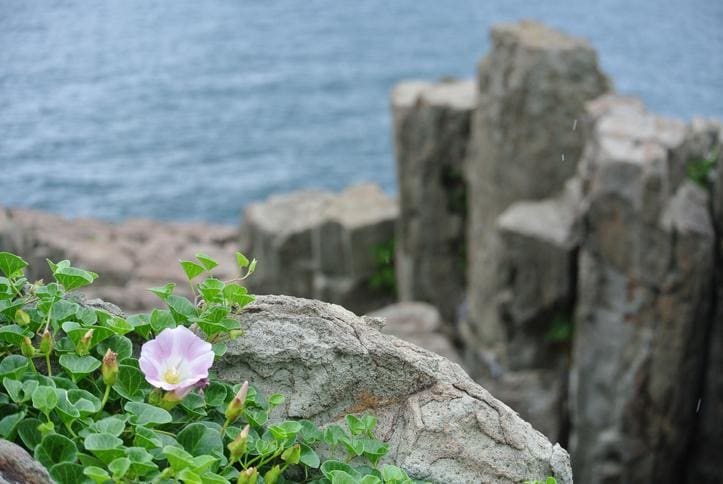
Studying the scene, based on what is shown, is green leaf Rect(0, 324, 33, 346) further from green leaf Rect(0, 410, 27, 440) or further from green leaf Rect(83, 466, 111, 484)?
green leaf Rect(83, 466, 111, 484)

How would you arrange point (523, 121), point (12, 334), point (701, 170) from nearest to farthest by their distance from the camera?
point (12, 334)
point (701, 170)
point (523, 121)

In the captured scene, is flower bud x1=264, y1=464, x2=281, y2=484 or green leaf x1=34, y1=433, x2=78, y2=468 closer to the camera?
green leaf x1=34, y1=433, x2=78, y2=468

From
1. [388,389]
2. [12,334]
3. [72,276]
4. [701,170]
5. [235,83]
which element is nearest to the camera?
[12,334]

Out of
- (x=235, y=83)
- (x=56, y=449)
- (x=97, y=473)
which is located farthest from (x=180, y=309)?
(x=235, y=83)

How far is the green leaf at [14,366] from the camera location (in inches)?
74.8

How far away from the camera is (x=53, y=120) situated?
2298cm

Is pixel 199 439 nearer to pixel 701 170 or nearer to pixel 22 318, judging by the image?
pixel 22 318

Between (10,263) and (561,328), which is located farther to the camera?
(561,328)

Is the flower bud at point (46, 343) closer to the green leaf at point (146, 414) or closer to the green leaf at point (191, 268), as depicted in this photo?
the green leaf at point (146, 414)

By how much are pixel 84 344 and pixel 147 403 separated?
18cm

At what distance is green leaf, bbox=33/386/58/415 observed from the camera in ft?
5.86

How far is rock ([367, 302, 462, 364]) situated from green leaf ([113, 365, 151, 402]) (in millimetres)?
9513

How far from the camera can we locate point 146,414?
186 centimetres

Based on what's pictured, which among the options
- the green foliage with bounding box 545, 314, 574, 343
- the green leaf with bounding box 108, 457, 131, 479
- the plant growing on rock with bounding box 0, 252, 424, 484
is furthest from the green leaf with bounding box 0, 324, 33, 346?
the green foliage with bounding box 545, 314, 574, 343
